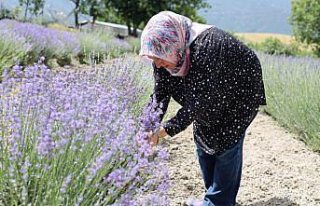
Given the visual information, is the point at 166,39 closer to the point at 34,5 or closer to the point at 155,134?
the point at 155,134

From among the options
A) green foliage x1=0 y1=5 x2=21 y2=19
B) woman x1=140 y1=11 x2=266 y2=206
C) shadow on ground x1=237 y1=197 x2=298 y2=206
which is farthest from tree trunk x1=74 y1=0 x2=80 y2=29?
woman x1=140 y1=11 x2=266 y2=206

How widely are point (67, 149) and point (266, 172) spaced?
6.97 ft

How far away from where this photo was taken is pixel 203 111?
228cm

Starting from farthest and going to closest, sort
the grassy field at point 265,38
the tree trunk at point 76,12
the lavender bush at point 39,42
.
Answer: the grassy field at point 265,38 < the tree trunk at point 76,12 < the lavender bush at point 39,42

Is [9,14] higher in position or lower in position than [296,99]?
lower

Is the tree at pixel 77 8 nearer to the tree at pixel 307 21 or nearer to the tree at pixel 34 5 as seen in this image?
the tree at pixel 34 5

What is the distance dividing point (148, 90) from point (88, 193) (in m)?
2.21

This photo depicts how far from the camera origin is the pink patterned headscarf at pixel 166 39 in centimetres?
211

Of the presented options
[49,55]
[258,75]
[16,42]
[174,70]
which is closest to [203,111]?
[174,70]

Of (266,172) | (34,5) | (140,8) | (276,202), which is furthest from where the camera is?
(140,8)

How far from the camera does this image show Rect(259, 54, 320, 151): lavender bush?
441 cm

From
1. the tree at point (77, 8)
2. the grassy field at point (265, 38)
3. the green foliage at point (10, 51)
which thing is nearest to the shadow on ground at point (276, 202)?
the green foliage at point (10, 51)

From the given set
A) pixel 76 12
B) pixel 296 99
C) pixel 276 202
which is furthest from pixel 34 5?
pixel 276 202

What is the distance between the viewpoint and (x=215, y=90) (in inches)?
88.7
